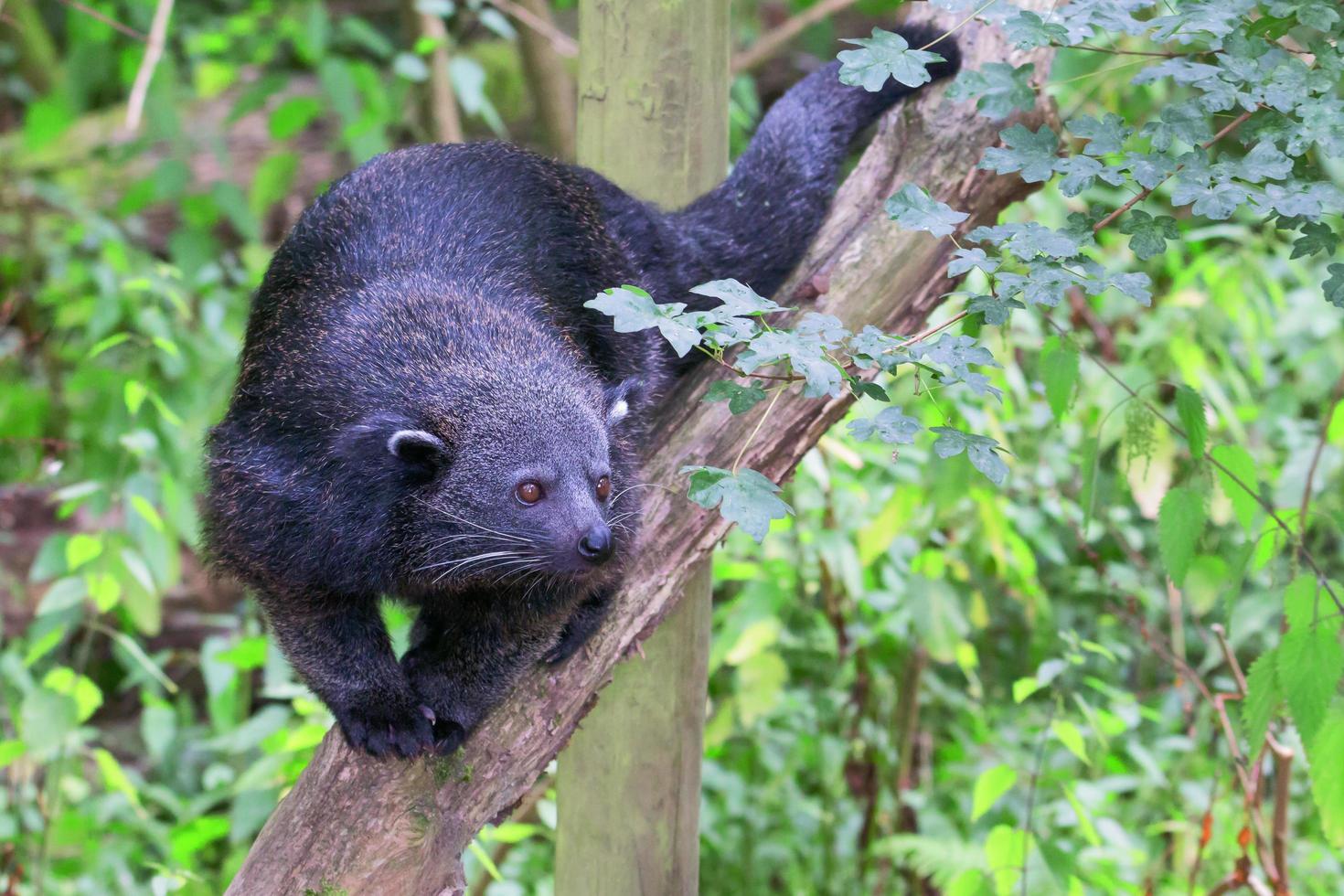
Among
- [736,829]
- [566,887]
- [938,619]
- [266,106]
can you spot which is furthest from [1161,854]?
[266,106]

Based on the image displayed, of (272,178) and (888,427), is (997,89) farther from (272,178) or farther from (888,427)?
(272,178)

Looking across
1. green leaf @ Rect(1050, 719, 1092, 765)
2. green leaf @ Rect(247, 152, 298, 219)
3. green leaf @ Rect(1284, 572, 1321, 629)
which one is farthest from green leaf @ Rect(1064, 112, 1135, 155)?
green leaf @ Rect(247, 152, 298, 219)

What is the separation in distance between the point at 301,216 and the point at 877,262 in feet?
4.45

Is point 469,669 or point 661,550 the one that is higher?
point 661,550

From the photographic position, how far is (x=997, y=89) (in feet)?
7.54

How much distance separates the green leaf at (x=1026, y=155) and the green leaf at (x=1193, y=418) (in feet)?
2.10

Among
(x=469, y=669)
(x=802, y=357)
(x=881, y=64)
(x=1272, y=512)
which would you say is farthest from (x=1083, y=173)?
(x=469, y=669)

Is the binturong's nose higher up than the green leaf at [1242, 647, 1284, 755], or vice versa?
the binturong's nose

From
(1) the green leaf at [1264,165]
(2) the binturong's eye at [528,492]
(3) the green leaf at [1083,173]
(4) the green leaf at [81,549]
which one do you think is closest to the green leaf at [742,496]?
(2) the binturong's eye at [528,492]

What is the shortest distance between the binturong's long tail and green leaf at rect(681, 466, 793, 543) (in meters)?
1.25

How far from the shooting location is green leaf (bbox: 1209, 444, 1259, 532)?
108 inches

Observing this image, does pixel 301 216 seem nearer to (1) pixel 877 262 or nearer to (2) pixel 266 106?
(1) pixel 877 262

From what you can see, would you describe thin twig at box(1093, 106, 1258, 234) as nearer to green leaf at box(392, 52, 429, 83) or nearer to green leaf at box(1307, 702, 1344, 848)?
green leaf at box(1307, 702, 1344, 848)

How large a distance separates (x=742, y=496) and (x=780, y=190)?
5.00 ft
